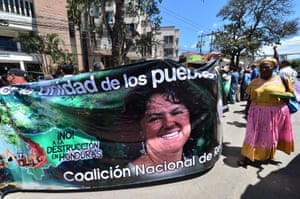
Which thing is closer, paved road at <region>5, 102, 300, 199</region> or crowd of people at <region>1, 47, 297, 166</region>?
paved road at <region>5, 102, 300, 199</region>

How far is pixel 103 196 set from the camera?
92.7 inches

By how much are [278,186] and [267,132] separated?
74 cm

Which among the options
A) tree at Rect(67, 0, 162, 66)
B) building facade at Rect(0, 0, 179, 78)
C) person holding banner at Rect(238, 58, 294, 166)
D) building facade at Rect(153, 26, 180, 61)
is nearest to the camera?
person holding banner at Rect(238, 58, 294, 166)

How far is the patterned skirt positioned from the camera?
9.04 ft

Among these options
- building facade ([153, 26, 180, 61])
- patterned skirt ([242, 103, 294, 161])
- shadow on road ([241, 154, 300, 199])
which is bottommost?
shadow on road ([241, 154, 300, 199])

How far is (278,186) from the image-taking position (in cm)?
243

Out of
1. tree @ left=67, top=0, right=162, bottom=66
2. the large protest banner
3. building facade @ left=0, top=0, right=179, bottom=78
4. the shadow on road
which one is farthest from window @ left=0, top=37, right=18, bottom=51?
the shadow on road

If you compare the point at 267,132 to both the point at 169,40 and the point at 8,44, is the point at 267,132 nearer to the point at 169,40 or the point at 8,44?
the point at 8,44

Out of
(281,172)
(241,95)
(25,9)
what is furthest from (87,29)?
(281,172)

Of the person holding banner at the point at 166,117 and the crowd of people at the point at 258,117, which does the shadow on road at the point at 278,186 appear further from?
the person holding banner at the point at 166,117

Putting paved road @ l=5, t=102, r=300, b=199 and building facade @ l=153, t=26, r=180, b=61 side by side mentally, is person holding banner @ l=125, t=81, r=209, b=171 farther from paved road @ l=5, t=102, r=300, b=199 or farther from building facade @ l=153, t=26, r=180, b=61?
building facade @ l=153, t=26, r=180, b=61

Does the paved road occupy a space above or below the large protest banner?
below

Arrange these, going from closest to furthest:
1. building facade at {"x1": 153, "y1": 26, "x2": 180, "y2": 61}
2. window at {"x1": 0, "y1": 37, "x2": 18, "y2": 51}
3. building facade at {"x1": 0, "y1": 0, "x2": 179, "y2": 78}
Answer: building facade at {"x1": 0, "y1": 0, "x2": 179, "y2": 78} → window at {"x1": 0, "y1": 37, "x2": 18, "y2": 51} → building facade at {"x1": 153, "y1": 26, "x2": 180, "y2": 61}

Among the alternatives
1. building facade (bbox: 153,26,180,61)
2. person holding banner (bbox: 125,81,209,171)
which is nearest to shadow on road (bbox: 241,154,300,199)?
person holding banner (bbox: 125,81,209,171)
